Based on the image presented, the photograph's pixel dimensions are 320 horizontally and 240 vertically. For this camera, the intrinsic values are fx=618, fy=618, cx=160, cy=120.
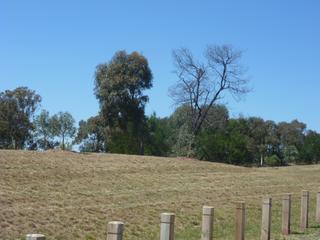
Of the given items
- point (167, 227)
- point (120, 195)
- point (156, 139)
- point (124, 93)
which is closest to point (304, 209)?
point (120, 195)

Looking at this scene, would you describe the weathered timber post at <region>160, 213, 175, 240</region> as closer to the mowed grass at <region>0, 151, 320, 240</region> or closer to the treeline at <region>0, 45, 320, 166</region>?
the mowed grass at <region>0, 151, 320, 240</region>

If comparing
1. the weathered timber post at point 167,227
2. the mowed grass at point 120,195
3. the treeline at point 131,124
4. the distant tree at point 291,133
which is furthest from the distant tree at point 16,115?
the weathered timber post at point 167,227

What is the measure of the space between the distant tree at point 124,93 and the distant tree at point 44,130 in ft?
72.0

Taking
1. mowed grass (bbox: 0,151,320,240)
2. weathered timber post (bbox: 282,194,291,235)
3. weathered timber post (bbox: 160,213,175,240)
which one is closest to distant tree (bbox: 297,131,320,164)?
mowed grass (bbox: 0,151,320,240)

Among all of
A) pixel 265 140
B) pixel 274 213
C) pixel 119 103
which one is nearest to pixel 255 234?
pixel 274 213

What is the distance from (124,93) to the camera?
6272 centimetres

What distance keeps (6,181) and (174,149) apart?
3836 centimetres

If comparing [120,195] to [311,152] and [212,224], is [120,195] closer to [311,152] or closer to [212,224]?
[212,224]

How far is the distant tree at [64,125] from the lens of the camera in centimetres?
8654

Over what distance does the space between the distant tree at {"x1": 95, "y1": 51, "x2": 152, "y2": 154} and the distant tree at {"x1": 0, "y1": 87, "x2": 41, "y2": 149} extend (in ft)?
50.0

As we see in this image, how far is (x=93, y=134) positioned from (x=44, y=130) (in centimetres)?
1731

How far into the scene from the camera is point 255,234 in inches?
606

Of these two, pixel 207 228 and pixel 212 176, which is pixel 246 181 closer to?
pixel 212 176

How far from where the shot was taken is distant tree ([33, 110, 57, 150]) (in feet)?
274
